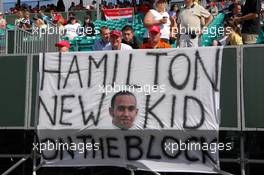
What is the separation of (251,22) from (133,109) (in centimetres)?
309

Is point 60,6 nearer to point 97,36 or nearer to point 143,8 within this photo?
point 143,8

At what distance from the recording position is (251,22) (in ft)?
29.8

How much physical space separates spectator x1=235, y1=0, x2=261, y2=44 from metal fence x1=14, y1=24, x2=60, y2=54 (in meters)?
4.79

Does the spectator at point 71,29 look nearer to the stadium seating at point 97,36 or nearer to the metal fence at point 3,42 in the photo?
the stadium seating at point 97,36

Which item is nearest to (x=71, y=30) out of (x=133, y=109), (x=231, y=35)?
(x=231, y=35)

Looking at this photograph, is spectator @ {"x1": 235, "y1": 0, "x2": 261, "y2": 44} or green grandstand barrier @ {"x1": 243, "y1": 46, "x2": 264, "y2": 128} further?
spectator @ {"x1": 235, "y1": 0, "x2": 261, "y2": 44}

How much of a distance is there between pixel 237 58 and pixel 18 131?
3.68 metres

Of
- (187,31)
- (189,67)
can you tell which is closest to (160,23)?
(187,31)

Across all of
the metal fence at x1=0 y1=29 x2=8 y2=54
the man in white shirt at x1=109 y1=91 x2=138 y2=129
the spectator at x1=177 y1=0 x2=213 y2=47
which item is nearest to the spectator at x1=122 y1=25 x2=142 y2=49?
the spectator at x1=177 y1=0 x2=213 y2=47

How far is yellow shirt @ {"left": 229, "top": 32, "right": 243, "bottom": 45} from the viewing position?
10.0 m

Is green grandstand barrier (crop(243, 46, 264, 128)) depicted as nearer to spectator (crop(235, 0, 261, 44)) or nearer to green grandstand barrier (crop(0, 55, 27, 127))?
spectator (crop(235, 0, 261, 44))

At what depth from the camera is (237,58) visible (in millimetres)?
6766

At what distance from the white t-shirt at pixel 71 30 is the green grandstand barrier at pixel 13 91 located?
8.65m

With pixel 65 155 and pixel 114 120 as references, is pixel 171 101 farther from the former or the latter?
pixel 65 155
